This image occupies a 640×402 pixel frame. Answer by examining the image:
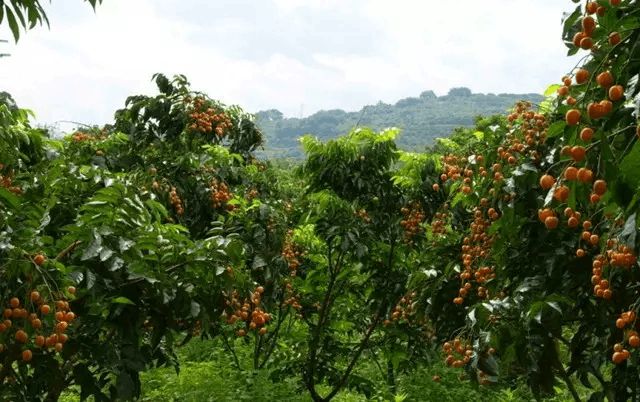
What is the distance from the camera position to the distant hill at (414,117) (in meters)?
88.6

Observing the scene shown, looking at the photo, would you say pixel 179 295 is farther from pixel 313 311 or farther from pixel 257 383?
pixel 313 311

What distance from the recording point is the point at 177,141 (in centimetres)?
706

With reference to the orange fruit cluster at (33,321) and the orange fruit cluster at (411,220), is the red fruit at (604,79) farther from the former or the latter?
the orange fruit cluster at (411,220)

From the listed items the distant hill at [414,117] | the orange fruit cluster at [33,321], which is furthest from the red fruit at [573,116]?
the distant hill at [414,117]

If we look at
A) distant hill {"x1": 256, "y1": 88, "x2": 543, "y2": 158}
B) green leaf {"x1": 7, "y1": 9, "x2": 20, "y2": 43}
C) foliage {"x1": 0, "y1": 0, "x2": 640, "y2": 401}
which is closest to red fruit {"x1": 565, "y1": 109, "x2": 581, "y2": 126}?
foliage {"x1": 0, "y1": 0, "x2": 640, "y2": 401}

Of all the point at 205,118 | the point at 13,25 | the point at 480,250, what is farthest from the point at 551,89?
the point at 205,118

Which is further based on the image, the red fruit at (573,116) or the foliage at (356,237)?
the foliage at (356,237)

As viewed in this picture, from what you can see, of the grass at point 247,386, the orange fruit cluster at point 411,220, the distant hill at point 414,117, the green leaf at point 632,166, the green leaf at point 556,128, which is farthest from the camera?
the distant hill at point 414,117

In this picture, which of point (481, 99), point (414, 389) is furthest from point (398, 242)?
point (481, 99)

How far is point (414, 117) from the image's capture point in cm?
10094

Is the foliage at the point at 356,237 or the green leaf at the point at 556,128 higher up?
the green leaf at the point at 556,128

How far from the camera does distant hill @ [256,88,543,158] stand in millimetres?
88606

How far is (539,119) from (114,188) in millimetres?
2411

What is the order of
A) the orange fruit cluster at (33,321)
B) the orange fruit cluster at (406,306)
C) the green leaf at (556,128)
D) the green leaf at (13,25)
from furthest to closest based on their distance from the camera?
the orange fruit cluster at (406,306) → the orange fruit cluster at (33,321) → the green leaf at (13,25) → the green leaf at (556,128)
